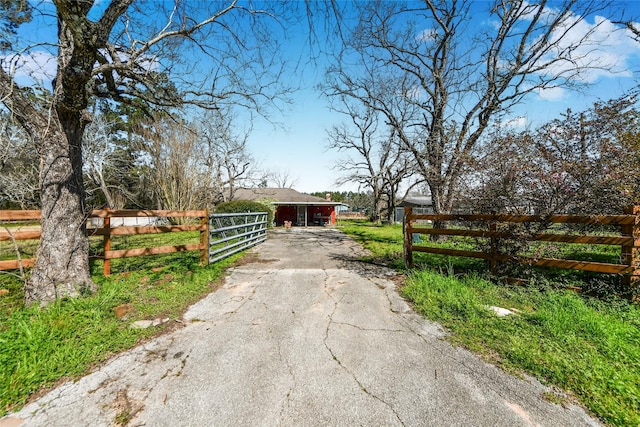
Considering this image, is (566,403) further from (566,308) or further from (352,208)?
(352,208)

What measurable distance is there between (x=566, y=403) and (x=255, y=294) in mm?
3799

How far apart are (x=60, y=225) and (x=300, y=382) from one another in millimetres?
3990

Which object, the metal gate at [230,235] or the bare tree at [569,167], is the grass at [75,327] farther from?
the bare tree at [569,167]

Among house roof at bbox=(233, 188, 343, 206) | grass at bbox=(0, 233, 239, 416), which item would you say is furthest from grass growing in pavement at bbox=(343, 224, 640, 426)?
house roof at bbox=(233, 188, 343, 206)

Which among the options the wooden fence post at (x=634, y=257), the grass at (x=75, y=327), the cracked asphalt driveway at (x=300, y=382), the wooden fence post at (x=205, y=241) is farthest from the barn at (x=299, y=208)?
the wooden fence post at (x=634, y=257)

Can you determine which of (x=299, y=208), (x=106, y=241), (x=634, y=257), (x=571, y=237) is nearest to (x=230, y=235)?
(x=106, y=241)

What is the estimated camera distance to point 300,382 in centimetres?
221

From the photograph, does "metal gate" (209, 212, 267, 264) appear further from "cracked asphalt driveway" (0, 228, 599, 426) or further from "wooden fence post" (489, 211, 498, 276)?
"wooden fence post" (489, 211, 498, 276)

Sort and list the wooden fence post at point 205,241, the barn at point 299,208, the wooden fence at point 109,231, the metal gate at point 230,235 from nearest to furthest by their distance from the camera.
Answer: the wooden fence at point 109,231
the wooden fence post at point 205,241
the metal gate at point 230,235
the barn at point 299,208

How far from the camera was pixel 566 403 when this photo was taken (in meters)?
1.96

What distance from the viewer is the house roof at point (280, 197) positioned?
24.1 metres

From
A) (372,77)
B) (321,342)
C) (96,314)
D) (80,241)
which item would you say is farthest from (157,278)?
(372,77)

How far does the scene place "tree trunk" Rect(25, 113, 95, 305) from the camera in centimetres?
353

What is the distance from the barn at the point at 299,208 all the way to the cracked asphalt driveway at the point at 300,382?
68.9 feet
